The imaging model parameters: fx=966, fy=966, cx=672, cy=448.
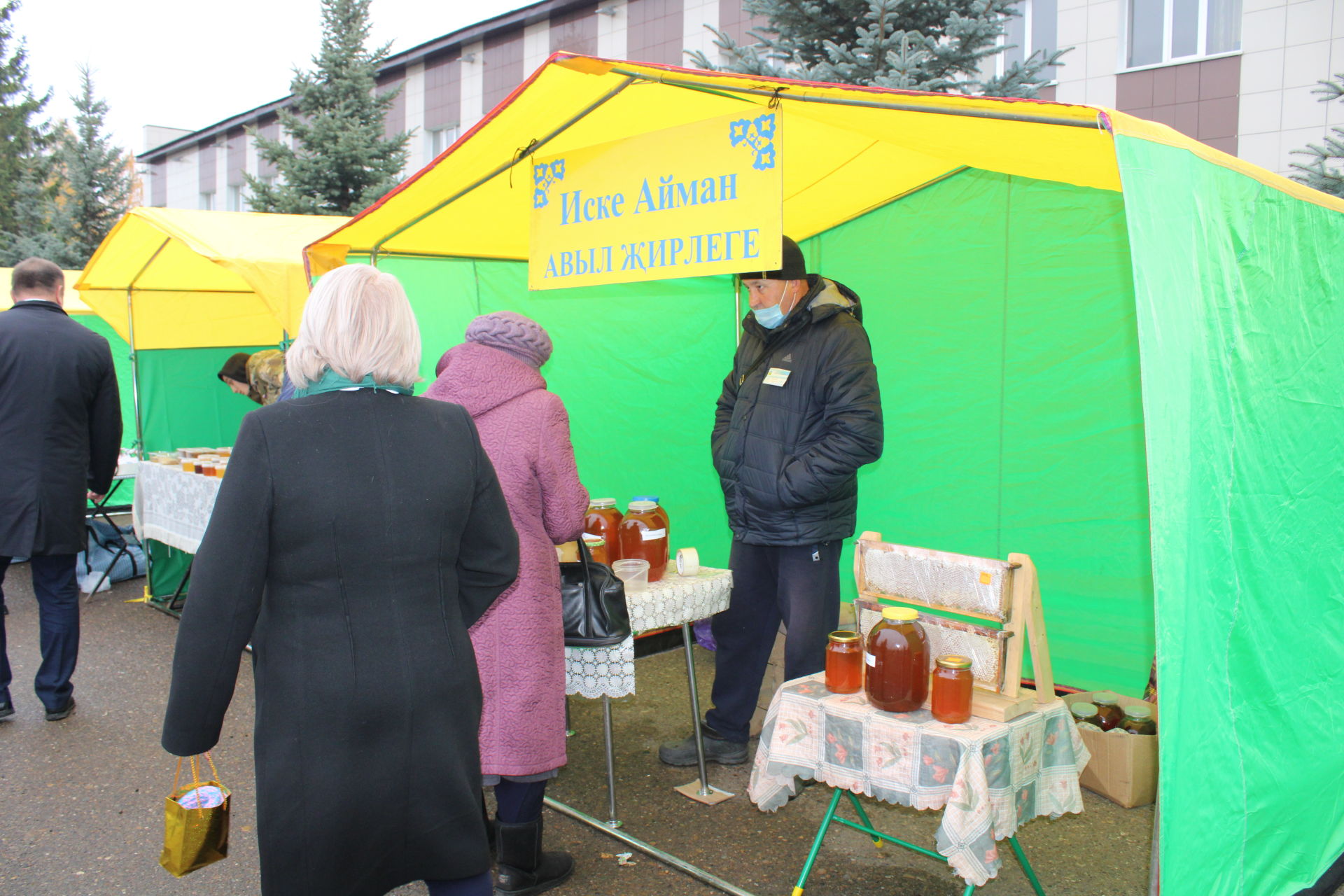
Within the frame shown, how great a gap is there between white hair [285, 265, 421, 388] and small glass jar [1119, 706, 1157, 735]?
2.89 meters

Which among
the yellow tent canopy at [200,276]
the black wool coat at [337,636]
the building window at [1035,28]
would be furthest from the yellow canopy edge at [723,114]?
the building window at [1035,28]

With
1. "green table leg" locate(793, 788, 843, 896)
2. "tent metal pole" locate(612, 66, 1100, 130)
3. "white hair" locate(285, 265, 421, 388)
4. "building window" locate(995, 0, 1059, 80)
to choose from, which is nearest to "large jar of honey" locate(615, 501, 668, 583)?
"green table leg" locate(793, 788, 843, 896)

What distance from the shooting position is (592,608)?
281 cm

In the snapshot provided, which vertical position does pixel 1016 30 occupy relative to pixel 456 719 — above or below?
above

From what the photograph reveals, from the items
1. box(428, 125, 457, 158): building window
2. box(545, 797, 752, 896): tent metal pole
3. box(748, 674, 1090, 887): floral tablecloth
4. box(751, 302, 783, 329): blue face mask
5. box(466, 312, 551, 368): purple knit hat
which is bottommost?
box(545, 797, 752, 896): tent metal pole

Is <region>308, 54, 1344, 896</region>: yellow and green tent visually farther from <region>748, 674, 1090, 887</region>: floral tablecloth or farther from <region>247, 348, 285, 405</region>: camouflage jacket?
<region>247, 348, 285, 405</region>: camouflage jacket

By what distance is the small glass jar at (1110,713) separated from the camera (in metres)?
3.46

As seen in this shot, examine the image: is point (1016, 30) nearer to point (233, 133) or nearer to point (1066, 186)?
point (1066, 186)

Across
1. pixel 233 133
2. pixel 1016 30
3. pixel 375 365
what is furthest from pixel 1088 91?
pixel 233 133

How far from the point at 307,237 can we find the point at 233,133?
16.0 meters

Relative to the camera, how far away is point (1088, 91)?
830cm

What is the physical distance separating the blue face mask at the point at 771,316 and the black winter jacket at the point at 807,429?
32mm

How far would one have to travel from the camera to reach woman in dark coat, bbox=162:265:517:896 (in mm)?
1584

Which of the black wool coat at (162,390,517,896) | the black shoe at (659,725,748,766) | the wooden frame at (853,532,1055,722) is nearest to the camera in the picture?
the black wool coat at (162,390,517,896)
